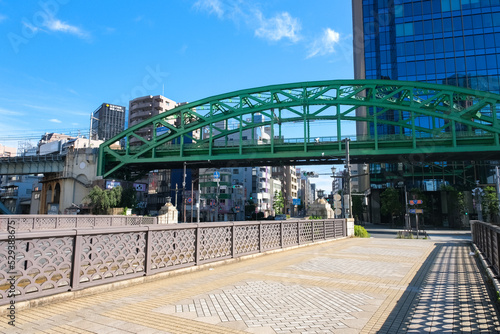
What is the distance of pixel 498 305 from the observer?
541cm

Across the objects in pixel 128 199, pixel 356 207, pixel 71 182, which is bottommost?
pixel 356 207

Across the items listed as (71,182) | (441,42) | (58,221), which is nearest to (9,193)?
(71,182)

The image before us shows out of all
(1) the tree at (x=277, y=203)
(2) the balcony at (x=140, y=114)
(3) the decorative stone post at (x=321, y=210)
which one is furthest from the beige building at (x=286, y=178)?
(3) the decorative stone post at (x=321, y=210)

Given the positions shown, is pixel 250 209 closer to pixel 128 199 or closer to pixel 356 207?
pixel 356 207

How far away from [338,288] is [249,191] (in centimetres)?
8308

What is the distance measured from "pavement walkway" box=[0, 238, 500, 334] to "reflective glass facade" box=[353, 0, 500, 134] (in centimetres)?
6200

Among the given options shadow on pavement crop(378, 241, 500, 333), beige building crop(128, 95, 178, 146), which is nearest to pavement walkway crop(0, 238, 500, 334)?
shadow on pavement crop(378, 241, 500, 333)

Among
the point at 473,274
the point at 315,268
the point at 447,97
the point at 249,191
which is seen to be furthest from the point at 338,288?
the point at 249,191

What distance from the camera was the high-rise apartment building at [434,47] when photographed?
5856 cm

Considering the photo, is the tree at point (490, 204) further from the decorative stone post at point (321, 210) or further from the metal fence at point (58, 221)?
the metal fence at point (58, 221)

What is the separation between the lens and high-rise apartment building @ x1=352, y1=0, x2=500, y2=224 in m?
58.6

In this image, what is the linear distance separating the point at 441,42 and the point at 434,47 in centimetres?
144

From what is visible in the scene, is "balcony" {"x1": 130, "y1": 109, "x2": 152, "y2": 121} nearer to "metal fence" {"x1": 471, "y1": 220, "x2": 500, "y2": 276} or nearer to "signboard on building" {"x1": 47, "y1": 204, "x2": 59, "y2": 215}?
"signboard on building" {"x1": 47, "y1": 204, "x2": 59, "y2": 215}

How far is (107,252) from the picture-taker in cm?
632
